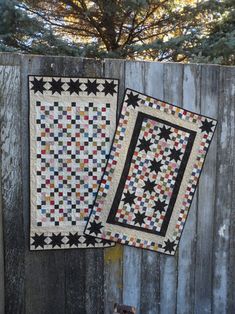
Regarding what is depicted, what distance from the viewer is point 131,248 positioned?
219 centimetres

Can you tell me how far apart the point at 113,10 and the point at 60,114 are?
2.96 m

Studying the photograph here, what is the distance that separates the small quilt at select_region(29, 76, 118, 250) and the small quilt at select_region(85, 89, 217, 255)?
0.07 metres

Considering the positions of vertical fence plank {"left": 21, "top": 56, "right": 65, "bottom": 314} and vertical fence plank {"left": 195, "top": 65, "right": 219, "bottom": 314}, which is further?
vertical fence plank {"left": 195, "top": 65, "right": 219, "bottom": 314}

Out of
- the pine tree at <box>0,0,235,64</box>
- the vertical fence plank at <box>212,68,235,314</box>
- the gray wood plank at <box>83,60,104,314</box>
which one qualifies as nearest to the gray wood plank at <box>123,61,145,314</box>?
the gray wood plank at <box>83,60,104,314</box>

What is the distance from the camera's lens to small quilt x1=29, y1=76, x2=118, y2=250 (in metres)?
2.02

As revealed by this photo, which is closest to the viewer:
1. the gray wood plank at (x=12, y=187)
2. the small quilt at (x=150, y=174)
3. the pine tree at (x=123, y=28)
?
the gray wood plank at (x=12, y=187)

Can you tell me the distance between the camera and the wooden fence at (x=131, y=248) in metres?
2.03

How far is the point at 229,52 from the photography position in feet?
14.9

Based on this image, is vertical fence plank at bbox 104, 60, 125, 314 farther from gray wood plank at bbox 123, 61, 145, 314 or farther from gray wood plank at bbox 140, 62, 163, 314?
gray wood plank at bbox 140, 62, 163, 314

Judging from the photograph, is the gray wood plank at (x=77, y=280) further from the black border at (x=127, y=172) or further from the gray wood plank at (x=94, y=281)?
the black border at (x=127, y=172)

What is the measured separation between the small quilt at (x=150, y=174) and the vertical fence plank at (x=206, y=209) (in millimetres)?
55

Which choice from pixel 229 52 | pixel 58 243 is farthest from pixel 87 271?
pixel 229 52

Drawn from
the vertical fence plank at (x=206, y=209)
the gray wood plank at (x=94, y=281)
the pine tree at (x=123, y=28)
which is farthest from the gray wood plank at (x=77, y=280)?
the pine tree at (x=123, y=28)

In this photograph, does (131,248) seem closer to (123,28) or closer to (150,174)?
(150,174)
